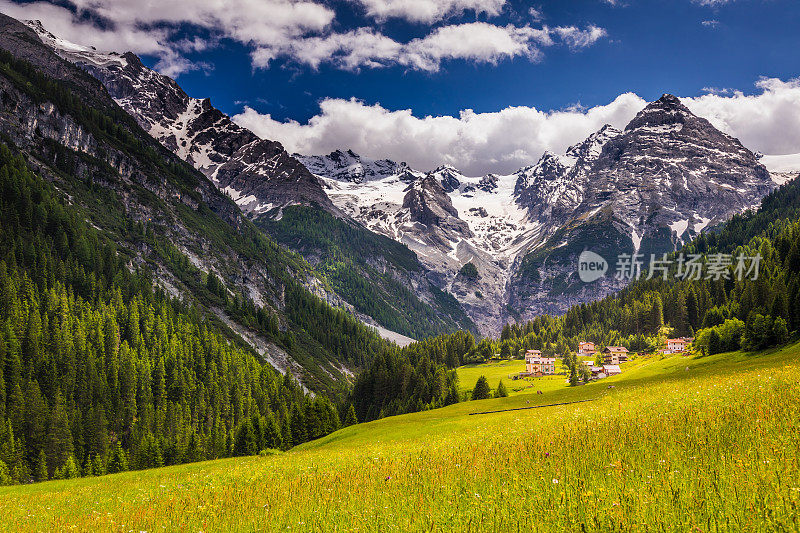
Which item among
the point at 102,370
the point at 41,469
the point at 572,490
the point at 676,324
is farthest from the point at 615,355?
the point at 572,490

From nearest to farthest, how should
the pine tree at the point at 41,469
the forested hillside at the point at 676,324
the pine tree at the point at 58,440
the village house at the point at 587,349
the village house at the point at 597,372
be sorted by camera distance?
the forested hillside at the point at 676,324
the pine tree at the point at 41,469
the pine tree at the point at 58,440
the village house at the point at 597,372
the village house at the point at 587,349

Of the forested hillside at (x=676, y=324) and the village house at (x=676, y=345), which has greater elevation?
the forested hillside at (x=676, y=324)

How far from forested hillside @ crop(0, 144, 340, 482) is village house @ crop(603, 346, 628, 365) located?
93.3m

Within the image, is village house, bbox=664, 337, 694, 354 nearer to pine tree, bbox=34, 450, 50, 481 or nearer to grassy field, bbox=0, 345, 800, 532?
grassy field, bbox=0, 345, 800, 532

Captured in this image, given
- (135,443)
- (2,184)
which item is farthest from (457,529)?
(2,184)

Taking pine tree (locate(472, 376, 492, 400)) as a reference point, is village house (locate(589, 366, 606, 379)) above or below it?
below

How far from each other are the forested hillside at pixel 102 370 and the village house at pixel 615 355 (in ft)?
306

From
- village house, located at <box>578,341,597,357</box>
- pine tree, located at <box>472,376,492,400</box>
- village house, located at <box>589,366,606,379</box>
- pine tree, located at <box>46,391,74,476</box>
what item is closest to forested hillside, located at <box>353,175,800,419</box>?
village house, located at <box>578,341,597,357</box>

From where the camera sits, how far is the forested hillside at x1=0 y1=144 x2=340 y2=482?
8812cm

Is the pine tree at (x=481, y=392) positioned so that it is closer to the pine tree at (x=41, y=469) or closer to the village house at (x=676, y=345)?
the village house at (x=676, y=345)

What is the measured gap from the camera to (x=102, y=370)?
391 ft

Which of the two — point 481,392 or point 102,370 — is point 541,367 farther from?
point 102,370

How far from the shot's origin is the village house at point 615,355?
143625mm

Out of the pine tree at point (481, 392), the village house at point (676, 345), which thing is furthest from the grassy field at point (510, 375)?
the pine tree at point (481, 392)
